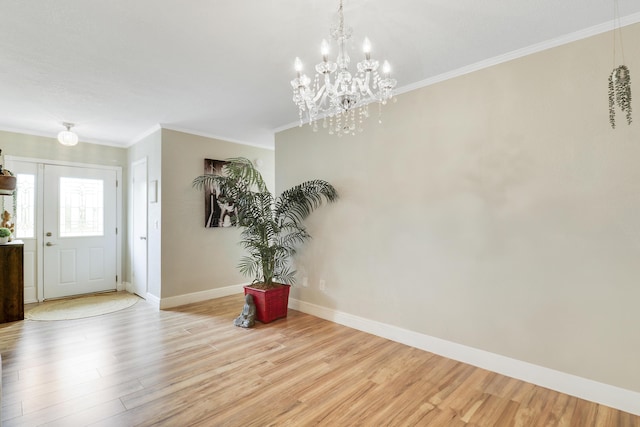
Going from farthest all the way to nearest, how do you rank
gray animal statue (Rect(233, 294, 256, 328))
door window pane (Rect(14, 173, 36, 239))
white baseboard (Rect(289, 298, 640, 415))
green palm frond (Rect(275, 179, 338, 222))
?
door window pane (Rect(14, 173, 36, 239)), green palm frond (Rect(275, 179, 338, 222)), gray animal statue (Rect(233, 294, 256, 328)), white baseboard (Rect(289, 298, 640, 415))

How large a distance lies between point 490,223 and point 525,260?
38cm

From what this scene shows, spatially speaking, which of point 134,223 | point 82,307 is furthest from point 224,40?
point 82,307

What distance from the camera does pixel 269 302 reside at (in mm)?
3637

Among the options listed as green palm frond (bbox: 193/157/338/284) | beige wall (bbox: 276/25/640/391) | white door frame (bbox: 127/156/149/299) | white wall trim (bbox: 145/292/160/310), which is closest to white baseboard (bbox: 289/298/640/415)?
beige wall (bbox: 276/25/640/391)

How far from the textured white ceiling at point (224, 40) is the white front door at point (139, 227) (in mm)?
1490

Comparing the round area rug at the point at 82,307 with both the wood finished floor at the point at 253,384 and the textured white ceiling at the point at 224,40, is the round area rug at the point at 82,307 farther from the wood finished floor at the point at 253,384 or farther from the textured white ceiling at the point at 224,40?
the textured white ceiling at the point at 224,40

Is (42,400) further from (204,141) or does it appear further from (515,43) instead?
(515,43)

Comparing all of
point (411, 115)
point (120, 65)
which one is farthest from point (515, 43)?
point (120, 65)

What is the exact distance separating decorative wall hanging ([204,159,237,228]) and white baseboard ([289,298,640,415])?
255cm

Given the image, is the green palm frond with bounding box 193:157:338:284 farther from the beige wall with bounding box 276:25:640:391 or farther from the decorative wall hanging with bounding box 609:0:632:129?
the decorative wall hanging with bounding box 609:0:632:129

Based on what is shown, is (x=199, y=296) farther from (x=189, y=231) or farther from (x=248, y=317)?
(x=248, y=317)

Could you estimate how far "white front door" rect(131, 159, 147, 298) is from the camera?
468 centimetres

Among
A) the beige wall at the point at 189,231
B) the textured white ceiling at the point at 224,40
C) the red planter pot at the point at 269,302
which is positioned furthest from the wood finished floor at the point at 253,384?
the textured white ceiling at the point at 224,40

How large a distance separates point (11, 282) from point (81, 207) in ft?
5.06
